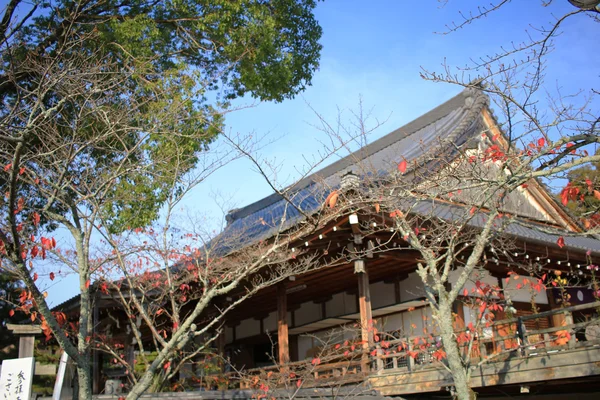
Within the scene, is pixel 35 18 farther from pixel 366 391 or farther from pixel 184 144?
pixel 366 391

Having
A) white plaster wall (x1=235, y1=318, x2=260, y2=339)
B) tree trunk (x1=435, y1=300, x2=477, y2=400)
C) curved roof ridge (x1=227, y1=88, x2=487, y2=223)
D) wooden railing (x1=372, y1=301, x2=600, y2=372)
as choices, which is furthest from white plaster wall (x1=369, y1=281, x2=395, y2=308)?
tree trunk (x1=435, y1=300, x2=477, y2=400)

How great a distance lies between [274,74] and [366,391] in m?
5.89

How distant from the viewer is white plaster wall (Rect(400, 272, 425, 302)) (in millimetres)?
12047

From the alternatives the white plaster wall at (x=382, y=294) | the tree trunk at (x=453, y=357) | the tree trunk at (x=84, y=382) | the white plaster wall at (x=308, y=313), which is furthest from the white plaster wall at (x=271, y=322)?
the tree trunk at (x=84, y=382)

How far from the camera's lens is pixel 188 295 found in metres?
12.5

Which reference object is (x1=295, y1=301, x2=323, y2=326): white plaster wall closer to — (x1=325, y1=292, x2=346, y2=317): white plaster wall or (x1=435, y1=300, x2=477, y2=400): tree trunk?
(x1=325, y1=292, x2=346, y2=317): white plaster wall

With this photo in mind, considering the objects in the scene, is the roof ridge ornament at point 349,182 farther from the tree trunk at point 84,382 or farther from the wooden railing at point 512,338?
the tree trunk at point 84,382

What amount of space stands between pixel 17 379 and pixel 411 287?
7531 mm

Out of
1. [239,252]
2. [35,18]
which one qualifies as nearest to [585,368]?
[239,252]

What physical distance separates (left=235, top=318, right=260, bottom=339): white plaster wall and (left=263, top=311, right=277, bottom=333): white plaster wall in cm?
41

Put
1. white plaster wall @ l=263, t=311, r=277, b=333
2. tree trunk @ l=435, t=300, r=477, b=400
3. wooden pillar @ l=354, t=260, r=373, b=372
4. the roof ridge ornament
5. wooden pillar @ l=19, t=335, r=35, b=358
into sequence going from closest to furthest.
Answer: tree trunk @ l=435, t=300, r=477, b=400 → the roof ridge ornament → wooden pillar @ l=19, t=335, r=35, b=358 → wooden pillar @ l=354, t=260, r=373, b=372 → white plaster wall @ l=263, t=311, r=277, b=333

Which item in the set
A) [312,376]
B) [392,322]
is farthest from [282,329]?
[392,322]

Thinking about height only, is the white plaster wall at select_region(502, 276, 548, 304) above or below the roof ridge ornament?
below

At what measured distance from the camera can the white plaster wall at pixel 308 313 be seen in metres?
14.7
